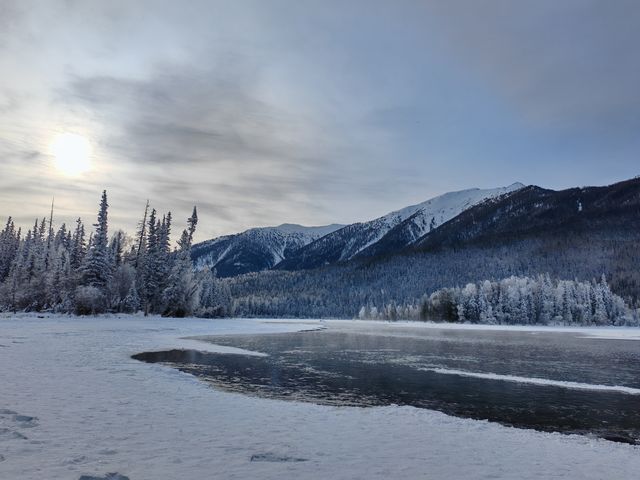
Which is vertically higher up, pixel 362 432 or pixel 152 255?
pixel 152 255

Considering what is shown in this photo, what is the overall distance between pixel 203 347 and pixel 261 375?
58.0ft

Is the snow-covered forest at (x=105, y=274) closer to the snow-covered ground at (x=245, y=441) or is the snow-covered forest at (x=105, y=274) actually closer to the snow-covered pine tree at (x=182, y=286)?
the snow-covered pine tree at (x=182, y=286)

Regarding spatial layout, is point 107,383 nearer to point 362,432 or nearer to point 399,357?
point 362,432

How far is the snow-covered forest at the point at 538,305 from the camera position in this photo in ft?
460

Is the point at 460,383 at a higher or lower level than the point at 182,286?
lower

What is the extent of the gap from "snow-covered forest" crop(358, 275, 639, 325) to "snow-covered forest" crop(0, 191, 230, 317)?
3271 inches

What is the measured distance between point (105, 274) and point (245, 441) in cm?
7667

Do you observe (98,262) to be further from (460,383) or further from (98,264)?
(460,383)

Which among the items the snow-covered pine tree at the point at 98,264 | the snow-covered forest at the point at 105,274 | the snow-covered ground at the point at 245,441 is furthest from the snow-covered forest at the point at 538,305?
the snow-covered ground at the point at 245,441

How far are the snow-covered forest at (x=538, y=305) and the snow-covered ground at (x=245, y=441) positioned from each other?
5512 inches

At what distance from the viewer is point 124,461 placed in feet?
32.7

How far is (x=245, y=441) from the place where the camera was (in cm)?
1230

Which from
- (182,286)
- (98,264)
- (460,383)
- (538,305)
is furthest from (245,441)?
(538,305)

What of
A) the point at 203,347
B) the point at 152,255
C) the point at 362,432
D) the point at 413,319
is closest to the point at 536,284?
the point at 413,319
